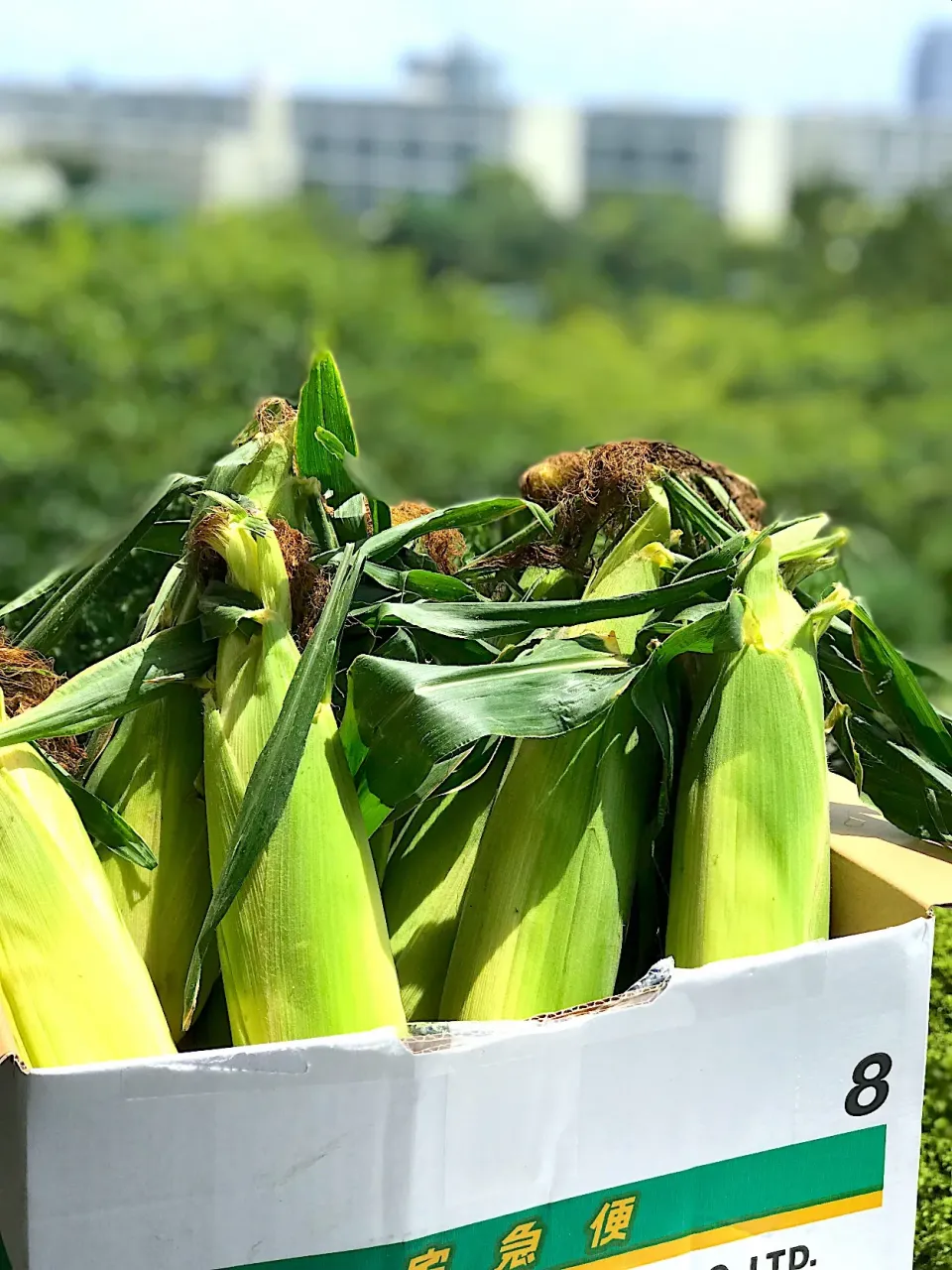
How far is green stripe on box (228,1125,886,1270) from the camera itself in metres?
0.50

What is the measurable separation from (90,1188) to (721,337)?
3.83 m

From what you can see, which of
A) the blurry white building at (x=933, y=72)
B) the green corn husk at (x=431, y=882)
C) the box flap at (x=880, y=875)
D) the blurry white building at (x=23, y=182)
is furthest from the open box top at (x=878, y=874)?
the blurry white building at (x=933, y=72)

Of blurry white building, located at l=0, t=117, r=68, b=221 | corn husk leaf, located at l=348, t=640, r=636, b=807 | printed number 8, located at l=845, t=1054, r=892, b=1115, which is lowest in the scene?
printed number 8, located at l=845, t=1054, r=892, b=1115

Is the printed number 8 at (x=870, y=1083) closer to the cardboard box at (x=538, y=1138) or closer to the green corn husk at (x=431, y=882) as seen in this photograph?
the cardboard box at (x=538, y=1138)

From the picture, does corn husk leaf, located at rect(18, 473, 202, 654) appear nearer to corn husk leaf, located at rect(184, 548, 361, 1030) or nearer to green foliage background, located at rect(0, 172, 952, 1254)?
corn husk leaf, located at rect(184, 548, 361, 1030)

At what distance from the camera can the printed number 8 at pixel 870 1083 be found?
0.57 meters

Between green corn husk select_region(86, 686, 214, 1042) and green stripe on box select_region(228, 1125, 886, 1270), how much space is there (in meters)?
0.17

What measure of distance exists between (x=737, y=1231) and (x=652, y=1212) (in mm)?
49

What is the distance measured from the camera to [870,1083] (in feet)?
1.88

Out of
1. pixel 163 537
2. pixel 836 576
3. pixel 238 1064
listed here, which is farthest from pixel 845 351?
pixel 238 1064

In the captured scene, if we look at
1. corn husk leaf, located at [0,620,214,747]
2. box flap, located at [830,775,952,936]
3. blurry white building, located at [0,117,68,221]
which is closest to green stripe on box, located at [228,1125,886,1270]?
box flap, located at [830,775,952,936]

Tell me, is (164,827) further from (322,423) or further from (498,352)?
(498,352)

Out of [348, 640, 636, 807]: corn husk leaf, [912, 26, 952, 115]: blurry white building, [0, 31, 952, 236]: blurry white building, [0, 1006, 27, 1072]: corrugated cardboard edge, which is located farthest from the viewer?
[912, 26, 952, 115]: blurry white building

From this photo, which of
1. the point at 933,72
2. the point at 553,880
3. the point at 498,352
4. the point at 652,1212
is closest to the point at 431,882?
the point at 553,880
